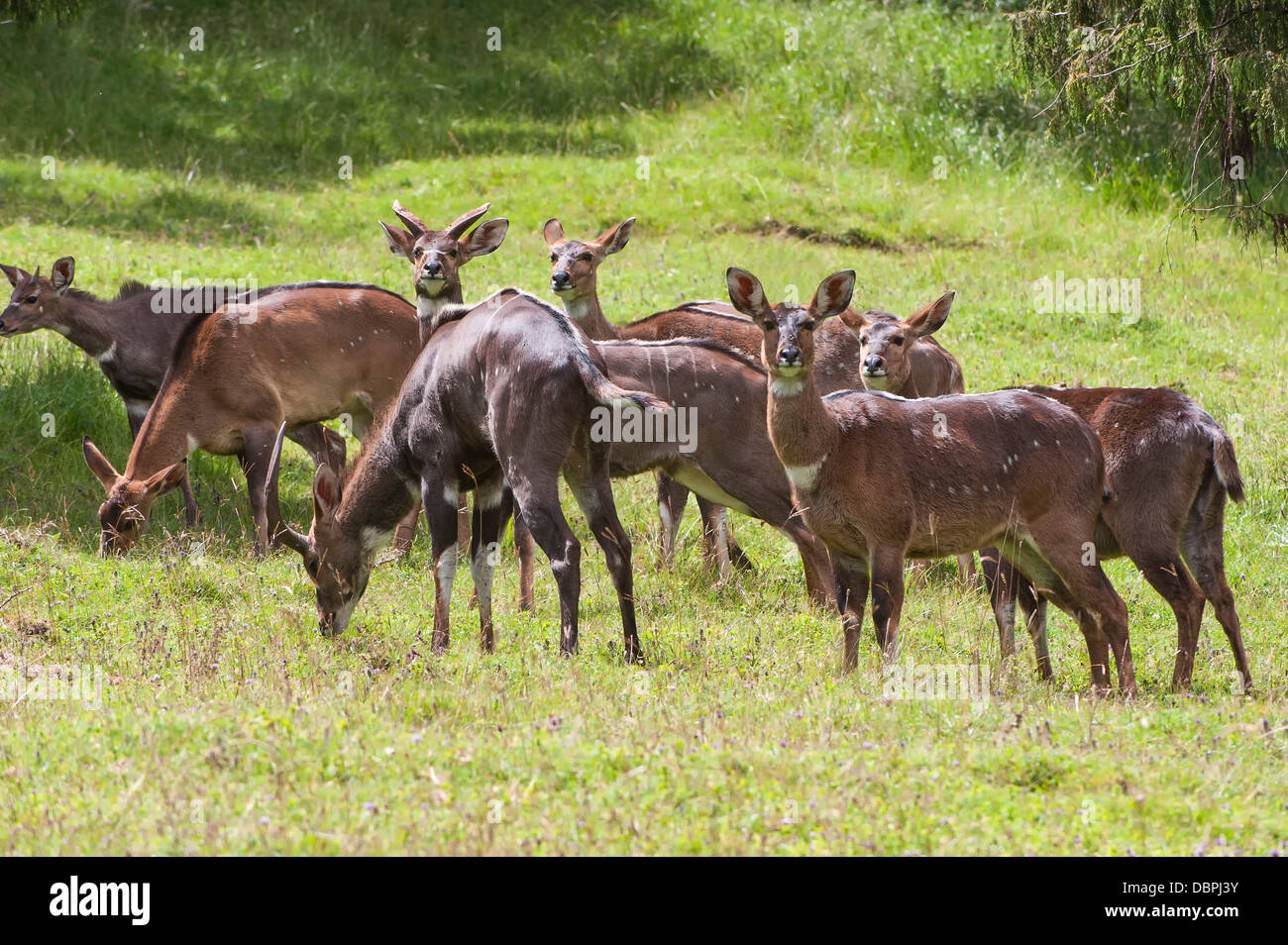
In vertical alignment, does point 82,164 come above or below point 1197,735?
above

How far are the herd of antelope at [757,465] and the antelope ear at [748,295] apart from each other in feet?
0.05

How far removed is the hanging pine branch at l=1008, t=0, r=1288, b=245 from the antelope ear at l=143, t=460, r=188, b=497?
696cm

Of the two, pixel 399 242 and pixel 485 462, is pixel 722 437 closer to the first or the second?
pixel 485 462

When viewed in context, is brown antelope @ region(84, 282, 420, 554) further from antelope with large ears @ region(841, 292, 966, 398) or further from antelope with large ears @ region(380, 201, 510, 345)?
antelope with large ears @ region(841, 292, 966, 398)

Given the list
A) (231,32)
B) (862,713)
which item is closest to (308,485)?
(862,713)

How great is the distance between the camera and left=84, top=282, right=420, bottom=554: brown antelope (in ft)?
36.6

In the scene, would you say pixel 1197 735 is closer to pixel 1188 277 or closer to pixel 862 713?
pixel 862 713

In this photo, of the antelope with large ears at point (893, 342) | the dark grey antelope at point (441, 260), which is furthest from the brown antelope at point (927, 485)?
the dark grey antelope at point (441, 260)

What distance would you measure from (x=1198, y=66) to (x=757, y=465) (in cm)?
454

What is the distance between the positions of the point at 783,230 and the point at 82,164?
32.4ft

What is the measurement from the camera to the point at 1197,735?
6535 mm

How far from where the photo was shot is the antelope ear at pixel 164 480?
11.0 m

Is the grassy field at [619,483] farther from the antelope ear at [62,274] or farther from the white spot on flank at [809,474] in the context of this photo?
the antelope ear at [62,274]
